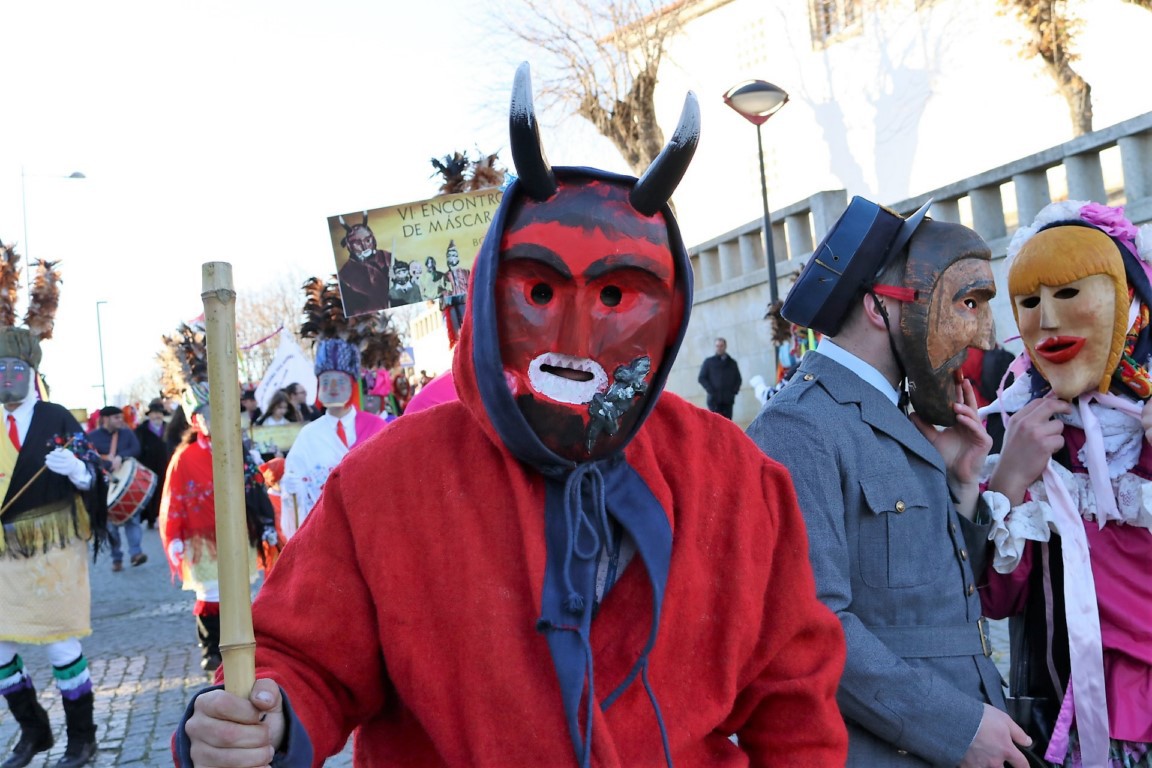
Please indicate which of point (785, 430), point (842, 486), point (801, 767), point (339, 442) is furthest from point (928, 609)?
point (339, 442)

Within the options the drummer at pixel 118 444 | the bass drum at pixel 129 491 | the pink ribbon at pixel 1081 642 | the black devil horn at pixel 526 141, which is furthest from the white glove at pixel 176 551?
the drummer at pixel 118 444

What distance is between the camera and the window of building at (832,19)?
20.6 metres

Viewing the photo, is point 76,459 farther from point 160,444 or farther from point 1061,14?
point 1061,14

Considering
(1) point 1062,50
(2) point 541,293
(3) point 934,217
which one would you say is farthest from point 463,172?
(1) point 1062,50

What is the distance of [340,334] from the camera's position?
9.80m

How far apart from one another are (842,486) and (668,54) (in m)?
22.5

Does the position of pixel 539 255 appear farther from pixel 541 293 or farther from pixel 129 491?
pixel 129 491

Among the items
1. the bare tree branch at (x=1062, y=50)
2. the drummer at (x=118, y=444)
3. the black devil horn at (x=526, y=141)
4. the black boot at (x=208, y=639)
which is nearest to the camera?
the black devil horn at (x=526, y=141)

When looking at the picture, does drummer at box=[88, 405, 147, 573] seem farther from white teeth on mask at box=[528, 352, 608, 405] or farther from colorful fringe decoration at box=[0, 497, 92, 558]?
white teeth on mask at box=[528, 352, 608, 405]

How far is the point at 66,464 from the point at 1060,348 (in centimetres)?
490

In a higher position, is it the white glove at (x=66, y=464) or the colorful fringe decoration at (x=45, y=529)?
the white glove at (x=66, y=464)

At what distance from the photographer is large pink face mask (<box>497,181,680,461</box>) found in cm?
186

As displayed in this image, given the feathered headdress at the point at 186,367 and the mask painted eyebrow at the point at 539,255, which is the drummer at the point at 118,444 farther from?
the mask painted eyebrow at the point at 539,255

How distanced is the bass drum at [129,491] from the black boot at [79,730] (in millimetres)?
2739
